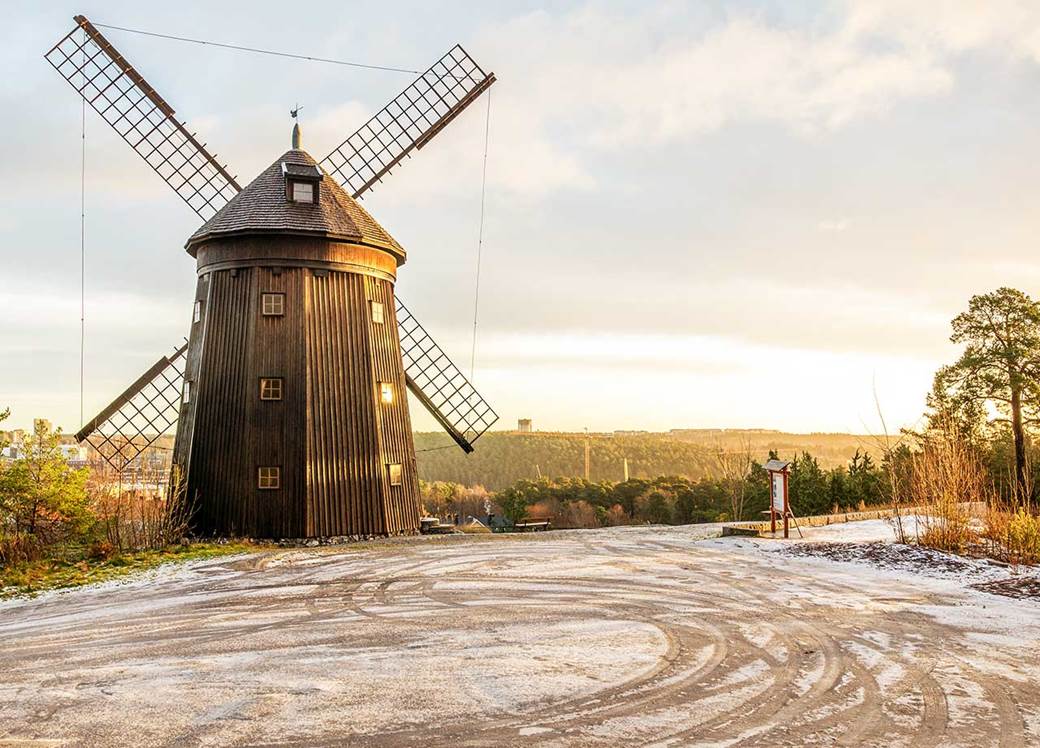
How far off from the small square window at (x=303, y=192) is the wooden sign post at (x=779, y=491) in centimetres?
1145

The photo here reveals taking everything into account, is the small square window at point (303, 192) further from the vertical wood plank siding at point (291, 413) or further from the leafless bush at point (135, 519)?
the leafless bush at point (135, 519)

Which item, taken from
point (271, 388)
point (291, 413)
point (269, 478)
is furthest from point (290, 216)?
point (269, 478)

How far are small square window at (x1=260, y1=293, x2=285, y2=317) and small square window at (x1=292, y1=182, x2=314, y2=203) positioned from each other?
230 centimetres

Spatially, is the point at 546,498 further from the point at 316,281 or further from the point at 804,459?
the point at 316,281

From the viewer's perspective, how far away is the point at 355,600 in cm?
1066

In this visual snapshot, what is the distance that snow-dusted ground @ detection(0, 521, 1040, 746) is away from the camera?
6023 millimetres

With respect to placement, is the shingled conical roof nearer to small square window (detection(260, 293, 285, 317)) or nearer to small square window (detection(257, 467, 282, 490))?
small square window (detection(260, 293, 285, 317))

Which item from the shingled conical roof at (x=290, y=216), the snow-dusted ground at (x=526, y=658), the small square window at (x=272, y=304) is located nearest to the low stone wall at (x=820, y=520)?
the snow-dusted ground at (x=526, y=658)

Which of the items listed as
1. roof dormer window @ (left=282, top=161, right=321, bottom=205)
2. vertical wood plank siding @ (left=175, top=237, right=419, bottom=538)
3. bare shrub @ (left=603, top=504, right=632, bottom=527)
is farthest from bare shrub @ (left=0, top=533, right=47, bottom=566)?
bare shrub @ (left=603, top=504, right=632, bottom=527)

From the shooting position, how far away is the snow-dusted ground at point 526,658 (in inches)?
237

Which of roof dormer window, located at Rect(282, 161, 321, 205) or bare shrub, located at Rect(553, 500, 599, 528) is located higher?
roof dormer window, located at Rect(282, 161, 321, 205)

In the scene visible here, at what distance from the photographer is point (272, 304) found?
685 inches

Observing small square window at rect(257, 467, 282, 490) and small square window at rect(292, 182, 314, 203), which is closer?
small square window at rect(257, 467, 282, 490)

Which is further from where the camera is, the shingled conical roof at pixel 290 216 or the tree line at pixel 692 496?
the tree line at pixel 692 496
